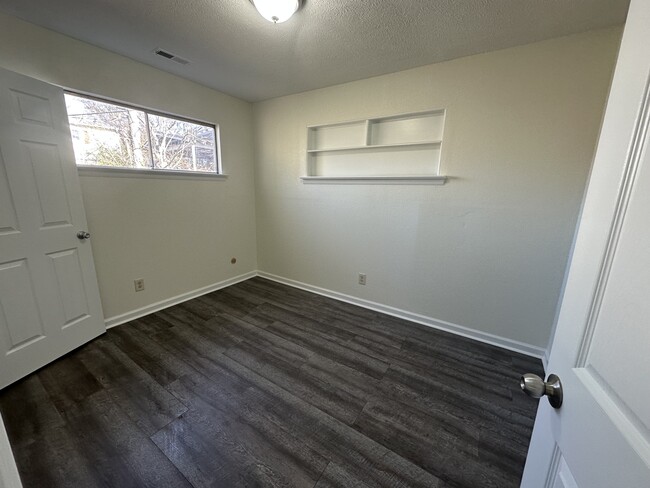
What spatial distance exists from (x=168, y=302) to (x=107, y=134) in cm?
176

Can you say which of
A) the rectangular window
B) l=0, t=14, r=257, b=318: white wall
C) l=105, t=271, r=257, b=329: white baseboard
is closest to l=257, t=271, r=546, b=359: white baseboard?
l=105, t=271, r=257, b=329: white baseboard

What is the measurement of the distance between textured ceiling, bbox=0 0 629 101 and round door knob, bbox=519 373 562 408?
2.00 metres

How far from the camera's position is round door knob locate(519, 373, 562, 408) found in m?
0.57

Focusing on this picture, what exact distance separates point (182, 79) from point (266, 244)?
2148 mm

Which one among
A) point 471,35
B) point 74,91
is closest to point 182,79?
point 74,91

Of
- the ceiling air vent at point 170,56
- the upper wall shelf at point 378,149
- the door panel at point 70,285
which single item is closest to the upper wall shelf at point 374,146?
the upper wall shelf at point 378,149

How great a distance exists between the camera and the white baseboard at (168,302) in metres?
2.46

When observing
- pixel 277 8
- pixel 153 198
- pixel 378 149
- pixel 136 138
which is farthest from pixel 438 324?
pixel 136 138

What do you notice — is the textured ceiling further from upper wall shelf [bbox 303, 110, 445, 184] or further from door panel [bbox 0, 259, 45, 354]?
door panel [bbox 0, 259, 45, 354]

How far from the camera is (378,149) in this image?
2695 millimetres

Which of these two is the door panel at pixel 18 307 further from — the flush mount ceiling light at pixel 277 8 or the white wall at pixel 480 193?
the white wall at pixel 480 193

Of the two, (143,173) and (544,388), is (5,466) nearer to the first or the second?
(544,388)

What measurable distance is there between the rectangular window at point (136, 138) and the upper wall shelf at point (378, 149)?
51.4 inches

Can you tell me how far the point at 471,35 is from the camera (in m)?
1.82
